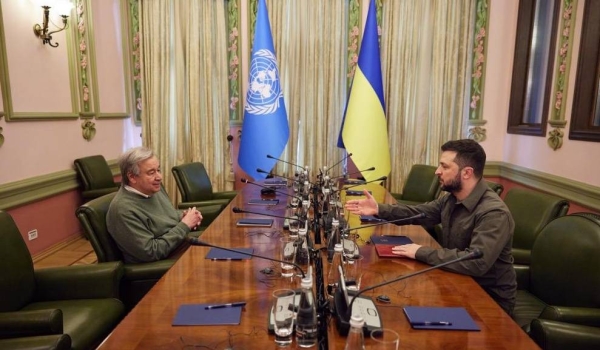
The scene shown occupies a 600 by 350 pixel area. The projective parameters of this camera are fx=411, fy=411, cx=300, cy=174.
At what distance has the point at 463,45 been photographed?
4.17 meters

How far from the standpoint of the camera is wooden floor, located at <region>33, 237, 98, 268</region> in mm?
3361

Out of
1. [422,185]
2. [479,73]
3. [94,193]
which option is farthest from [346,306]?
[479,73]

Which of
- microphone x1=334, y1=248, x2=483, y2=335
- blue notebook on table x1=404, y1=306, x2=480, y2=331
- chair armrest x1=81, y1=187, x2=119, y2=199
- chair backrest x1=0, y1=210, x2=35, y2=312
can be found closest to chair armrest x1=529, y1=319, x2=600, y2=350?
blue notebook on table x1=404, y1=306, x2=480, y2=331

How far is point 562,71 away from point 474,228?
88.5 inches

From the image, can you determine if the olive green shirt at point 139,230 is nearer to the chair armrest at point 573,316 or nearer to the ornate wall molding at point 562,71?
the chair armrest at point 573,316

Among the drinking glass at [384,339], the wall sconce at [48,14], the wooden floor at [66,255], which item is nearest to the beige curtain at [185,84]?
the wall sconce at [48,14]

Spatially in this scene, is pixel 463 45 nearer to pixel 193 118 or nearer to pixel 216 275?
pixel 193 118

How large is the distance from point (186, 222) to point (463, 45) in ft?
11.0

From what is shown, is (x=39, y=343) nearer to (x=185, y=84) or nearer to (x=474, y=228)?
(x=474, y=228)

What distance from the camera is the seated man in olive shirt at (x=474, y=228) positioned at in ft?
5.17

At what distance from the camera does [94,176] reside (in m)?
3.88

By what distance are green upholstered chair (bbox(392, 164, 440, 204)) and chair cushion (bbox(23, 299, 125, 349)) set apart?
249 cm

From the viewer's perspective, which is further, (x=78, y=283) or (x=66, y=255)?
(x=66, y=255)

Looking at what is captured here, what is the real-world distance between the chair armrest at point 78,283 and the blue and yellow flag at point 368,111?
264cm
